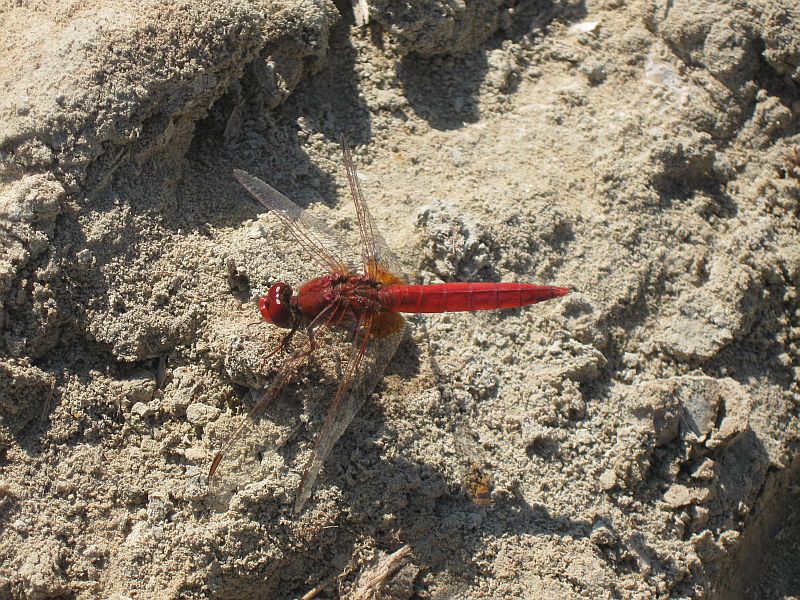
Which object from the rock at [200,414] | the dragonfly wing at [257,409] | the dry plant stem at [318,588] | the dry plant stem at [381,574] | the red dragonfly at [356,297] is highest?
the red dragonfly at [356,297]

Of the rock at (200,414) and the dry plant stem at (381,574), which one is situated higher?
the rock at (200,414)

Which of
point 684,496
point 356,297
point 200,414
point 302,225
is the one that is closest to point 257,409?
point 200,414

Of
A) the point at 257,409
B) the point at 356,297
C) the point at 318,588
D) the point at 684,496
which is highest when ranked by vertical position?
the point at 356,297

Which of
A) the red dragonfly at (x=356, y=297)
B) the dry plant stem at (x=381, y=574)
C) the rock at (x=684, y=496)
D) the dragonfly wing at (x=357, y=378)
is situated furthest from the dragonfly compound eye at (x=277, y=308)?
the rock at (x=684, y=496)

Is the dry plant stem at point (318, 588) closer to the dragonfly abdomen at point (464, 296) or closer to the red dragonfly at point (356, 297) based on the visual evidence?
the red dragonfly at point (356, 297)

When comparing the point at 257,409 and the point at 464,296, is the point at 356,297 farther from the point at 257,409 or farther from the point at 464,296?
the point at 257,409

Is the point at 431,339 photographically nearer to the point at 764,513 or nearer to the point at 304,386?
the point at 304,386

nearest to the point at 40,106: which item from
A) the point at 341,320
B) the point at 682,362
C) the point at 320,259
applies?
the point at 320,259

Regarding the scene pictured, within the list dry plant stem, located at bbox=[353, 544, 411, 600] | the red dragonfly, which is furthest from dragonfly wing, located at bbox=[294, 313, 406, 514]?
dry plant stem, located at bbox=[353, 544, 411, 600]
